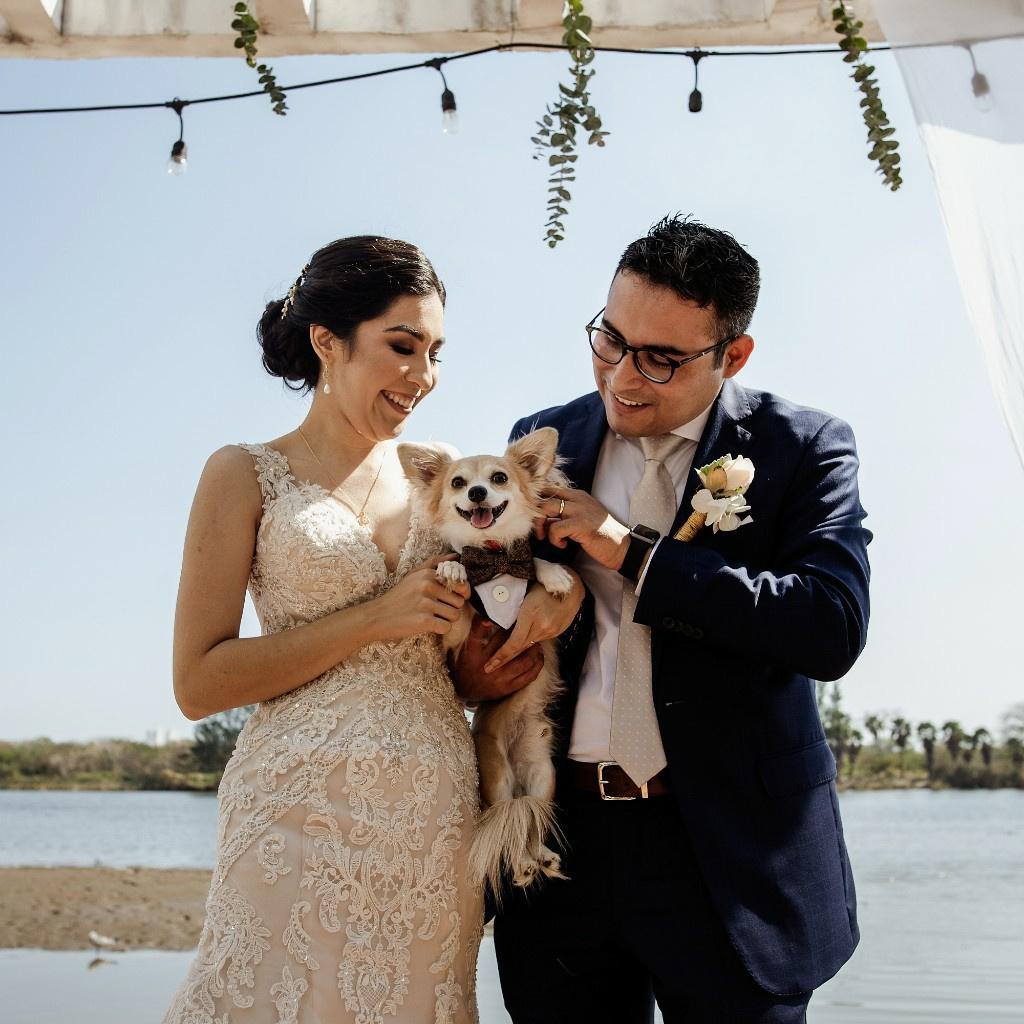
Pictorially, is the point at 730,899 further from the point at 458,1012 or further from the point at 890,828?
the point at 890,828

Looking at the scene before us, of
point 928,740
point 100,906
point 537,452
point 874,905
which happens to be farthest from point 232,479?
point 928,740

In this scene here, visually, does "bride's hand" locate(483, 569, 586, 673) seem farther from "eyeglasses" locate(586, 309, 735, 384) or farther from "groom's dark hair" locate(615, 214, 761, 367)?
"groom's dark hair" locate(615, 214, 761, 367)

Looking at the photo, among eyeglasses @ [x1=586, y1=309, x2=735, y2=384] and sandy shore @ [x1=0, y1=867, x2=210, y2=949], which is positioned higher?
eyeglasses @ [x1=586, y1=309, x2=735, y2=384]

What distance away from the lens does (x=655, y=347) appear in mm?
2354

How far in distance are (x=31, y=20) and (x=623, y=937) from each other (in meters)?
2.80

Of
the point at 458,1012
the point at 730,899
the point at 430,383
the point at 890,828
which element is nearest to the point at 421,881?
the point at 458,1012

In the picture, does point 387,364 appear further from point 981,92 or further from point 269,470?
point 981,92

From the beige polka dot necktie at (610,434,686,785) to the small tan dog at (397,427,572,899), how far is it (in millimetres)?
188

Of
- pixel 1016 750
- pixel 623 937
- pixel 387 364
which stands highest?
pixel 387 364

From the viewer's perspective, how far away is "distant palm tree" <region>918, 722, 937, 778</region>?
46.4 ft

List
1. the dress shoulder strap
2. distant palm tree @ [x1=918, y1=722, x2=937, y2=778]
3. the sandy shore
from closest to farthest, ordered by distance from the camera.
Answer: the dress shoulder strap
the sandy shore
distant palm tree @ [x1=918, y1=722, x2=937, y2=778]

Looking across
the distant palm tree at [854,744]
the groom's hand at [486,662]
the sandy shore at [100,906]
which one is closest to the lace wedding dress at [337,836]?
the groom's hand at [486,662]

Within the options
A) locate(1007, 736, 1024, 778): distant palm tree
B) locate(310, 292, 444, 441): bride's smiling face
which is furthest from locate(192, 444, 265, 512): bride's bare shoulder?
locate(1007, 736, 1024, 778): distant palm tree

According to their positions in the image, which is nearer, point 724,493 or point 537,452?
point 724,493
